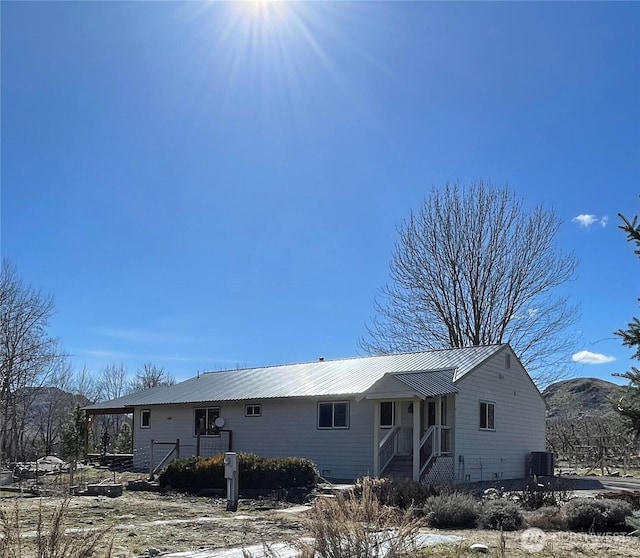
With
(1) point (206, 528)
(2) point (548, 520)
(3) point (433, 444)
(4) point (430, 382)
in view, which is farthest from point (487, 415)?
(1) point (206, 528)

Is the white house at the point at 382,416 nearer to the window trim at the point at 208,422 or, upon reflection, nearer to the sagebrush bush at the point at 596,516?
the window trim at the point at 208,422

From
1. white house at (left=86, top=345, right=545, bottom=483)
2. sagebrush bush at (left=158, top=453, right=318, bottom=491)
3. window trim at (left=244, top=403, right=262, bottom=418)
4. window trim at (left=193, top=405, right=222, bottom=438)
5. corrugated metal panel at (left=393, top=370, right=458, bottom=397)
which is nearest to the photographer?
sagebrush bush at (left=158, top=453, right=318, bottom=491)

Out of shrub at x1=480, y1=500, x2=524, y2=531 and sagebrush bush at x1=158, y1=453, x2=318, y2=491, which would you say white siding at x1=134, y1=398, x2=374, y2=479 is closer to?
sagebrush bush at x1=158, y1=453, x2=318, y2=491

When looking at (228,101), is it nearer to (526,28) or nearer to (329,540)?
(526,28)

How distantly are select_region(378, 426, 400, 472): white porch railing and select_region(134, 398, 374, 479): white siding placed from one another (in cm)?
50

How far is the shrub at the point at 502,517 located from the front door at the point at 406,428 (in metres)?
10.2

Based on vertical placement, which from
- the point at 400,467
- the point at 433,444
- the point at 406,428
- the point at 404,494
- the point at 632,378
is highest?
the point at 632,378

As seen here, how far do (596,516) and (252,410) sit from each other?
15.4 m

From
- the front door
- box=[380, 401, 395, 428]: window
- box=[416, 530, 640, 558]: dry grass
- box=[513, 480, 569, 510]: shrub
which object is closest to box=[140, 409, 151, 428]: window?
box=[380, 401, 395, 428]: window

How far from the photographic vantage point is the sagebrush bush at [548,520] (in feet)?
31.3

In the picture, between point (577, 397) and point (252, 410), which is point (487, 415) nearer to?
point (252, 410)

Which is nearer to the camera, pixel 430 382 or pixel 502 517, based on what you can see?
pixel 502 517

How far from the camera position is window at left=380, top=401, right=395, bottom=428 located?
20.5 m

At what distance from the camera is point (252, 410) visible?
77.2 feet
